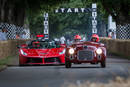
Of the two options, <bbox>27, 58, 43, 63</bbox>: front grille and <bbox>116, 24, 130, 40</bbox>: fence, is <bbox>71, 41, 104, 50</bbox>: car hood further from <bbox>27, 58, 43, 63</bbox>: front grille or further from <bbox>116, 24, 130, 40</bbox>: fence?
<bbox>116, 24, 130, 40</bbox>: fence

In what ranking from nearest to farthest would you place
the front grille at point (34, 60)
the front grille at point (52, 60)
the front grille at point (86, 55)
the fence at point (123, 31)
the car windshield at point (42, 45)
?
the front grille at point (86, 55) → the front grille at point (52, 60) → the front grille at point (34, 60) → the car windshield at point (42, 45) → the fence at point (123, 31)

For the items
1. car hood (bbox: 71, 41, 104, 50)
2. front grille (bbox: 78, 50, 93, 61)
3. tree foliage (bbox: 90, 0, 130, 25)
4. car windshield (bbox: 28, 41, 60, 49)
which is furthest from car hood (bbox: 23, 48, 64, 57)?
tree foliage (bbox: 90, 0, 130, 25)

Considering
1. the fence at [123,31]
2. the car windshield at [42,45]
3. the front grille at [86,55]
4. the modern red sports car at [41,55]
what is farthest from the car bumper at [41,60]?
the fence at [123,31]

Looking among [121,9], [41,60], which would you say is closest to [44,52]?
[41,60]

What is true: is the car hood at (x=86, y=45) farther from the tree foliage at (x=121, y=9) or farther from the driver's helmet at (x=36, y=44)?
the tree foliage at (x=121, y=9)

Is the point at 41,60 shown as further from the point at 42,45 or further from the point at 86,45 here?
the point at 86,45

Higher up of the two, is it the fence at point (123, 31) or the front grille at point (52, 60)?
the fence at point (123, 31)

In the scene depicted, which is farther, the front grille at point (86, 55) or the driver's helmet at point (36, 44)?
the driver's helmet at point (36, 44)

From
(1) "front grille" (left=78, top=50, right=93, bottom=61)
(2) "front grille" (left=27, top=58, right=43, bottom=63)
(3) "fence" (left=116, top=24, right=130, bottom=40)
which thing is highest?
(3) "fence" (left=116, top=24, right=130, bottom=40)

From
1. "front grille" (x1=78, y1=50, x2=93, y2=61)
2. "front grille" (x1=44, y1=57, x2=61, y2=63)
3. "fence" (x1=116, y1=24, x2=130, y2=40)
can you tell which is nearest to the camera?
"front grille" (x1=78, y1=50, x2=93, y2=61)

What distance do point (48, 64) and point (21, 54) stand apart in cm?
134

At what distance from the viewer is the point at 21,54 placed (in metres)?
24.3

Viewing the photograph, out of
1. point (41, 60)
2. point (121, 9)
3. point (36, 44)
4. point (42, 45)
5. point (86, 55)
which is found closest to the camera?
point (86, 55)

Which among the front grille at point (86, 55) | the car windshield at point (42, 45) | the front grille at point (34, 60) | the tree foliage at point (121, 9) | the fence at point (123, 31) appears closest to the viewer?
the front grille at point (86, 55)
